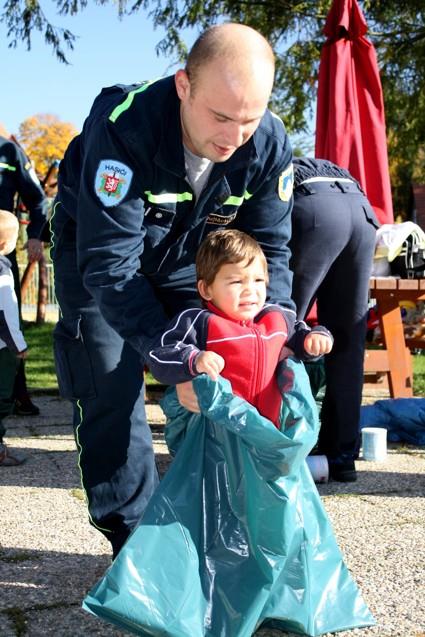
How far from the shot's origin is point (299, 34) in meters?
11.7

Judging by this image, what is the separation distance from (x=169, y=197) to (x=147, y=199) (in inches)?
2.5

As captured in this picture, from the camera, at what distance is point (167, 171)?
2357 mm

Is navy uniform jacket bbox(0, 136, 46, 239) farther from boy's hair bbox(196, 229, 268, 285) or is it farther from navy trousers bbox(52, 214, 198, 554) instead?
boy's hair bbox(196, 229, 268, 285)

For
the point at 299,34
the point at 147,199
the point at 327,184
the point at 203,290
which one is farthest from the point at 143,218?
the point at 299,34

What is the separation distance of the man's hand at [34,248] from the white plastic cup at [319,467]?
2604mm

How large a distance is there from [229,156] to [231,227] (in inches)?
14.9

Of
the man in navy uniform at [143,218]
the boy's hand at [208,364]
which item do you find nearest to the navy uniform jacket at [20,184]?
the man in navy uniform at [143,218]

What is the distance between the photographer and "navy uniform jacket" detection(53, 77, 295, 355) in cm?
227

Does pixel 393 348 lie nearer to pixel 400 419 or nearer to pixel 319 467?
pixel 400 419

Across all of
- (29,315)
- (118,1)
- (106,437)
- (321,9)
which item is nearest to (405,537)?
(106,437)

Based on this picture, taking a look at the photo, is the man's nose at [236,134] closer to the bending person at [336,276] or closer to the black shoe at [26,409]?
the bending person at [336,276]

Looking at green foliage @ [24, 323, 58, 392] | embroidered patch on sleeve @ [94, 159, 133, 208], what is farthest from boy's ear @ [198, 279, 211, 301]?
green foliage @ [24, 323, 58, 392]

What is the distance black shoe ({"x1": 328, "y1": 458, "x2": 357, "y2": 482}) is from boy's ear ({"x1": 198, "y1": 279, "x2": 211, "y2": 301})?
5.82 feet

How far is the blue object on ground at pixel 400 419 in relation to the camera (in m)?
5.02
